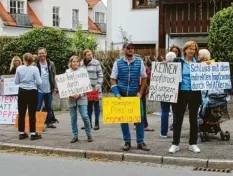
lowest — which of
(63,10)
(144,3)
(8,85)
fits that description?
(8,85)

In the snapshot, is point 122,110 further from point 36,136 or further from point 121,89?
point 36,136

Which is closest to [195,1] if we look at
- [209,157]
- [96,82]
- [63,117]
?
[63,117]

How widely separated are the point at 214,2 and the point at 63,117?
8.33 m

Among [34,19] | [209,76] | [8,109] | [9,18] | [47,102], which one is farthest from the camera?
[34,19]

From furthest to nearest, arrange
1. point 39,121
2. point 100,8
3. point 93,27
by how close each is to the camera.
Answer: point 100,8 < point 93,27 < point 39,121

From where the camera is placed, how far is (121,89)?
934 cm

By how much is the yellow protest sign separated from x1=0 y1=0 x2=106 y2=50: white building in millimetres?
28730

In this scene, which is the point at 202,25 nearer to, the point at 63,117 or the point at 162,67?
the point at 63,117

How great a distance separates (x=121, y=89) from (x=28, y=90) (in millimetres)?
2419

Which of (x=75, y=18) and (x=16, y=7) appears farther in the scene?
(x=75, y=18)

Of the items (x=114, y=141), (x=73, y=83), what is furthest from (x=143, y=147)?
(x=73, y=83)

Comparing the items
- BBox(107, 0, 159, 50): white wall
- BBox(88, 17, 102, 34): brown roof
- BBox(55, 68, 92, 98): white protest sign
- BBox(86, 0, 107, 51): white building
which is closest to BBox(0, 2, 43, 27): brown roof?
BBox(88, 17, 102, 34): brown roof

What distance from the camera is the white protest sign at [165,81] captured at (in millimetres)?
9438

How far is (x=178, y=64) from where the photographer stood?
9.37 meters
